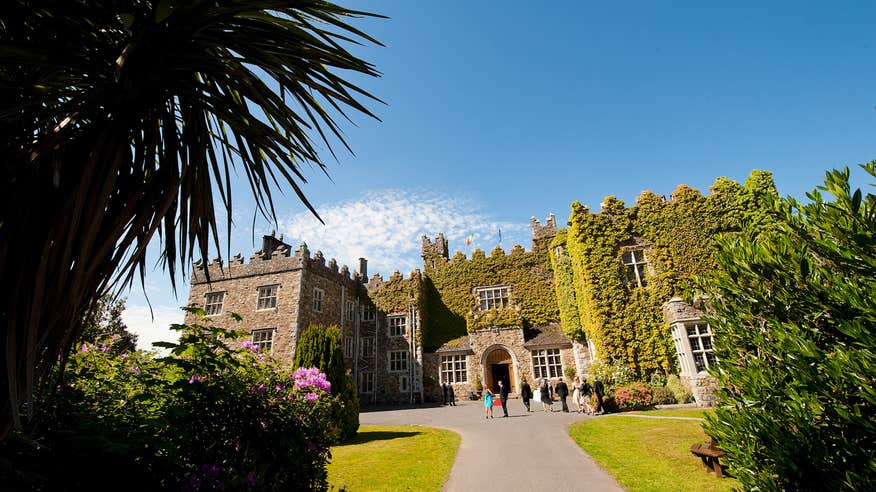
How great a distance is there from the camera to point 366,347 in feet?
80.7

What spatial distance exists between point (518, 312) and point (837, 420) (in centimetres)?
2008

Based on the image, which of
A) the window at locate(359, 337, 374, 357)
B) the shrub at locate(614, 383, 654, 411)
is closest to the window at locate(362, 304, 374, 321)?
the window at locate(359, 337, 374, 357)

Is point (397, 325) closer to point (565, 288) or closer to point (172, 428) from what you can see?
point (565, 288)

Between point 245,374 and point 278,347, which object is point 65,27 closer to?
point 245,374

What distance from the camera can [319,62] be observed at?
247cm

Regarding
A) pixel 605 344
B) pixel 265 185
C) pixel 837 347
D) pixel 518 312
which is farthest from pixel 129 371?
pixel 518 312

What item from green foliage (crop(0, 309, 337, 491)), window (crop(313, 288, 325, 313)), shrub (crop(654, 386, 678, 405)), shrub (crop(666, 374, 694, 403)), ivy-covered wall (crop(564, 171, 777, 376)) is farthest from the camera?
window (crop(313, 288, 325, 313))

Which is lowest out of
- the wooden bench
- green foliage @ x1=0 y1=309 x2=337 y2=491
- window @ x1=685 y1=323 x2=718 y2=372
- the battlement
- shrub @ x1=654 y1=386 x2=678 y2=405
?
the wooden bench

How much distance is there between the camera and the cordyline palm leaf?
150 cm

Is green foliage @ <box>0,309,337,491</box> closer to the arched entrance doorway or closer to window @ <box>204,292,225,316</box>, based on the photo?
the arched entrance doorway

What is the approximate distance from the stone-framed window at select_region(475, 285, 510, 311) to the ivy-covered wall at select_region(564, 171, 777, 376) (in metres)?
5.84

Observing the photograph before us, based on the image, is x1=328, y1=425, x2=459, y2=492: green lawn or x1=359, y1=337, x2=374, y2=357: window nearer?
x1=328, y1=425, x2=459, y2=492: green lawn

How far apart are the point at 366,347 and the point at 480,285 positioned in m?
8.65

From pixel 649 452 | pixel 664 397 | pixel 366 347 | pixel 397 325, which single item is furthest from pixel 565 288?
pixel 649 452
